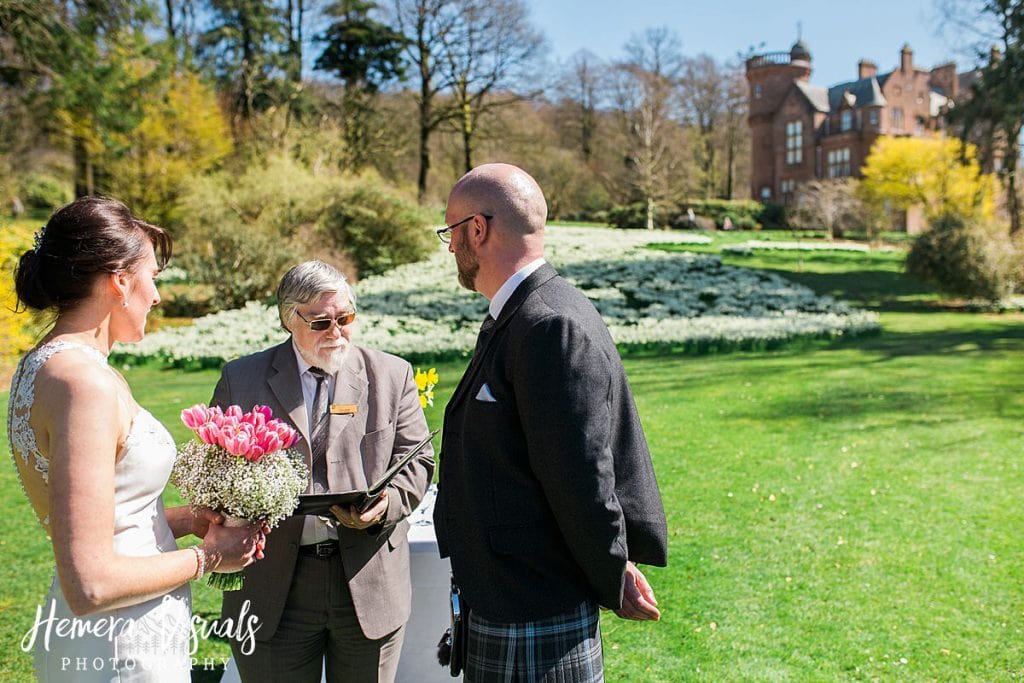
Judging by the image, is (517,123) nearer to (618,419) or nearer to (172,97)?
(172,97)

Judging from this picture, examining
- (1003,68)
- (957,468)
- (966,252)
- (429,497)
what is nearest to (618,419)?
(429,497)

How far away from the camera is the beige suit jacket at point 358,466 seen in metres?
2.79

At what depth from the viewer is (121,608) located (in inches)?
82.7

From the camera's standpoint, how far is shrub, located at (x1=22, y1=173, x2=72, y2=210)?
3744 cm

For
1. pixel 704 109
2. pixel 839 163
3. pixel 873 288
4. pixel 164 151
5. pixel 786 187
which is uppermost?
pixel 704 109

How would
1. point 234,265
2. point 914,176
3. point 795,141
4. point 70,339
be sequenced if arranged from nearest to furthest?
point 70,339
point 234,265
point 914,176
point 795,141

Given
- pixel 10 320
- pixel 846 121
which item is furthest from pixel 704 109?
pixel 10 320

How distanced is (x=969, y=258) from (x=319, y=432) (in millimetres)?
19452

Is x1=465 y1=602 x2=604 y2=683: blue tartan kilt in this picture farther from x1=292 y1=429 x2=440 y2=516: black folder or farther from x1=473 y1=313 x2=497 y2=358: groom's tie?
x1=473 y1=313 x2=497 y2=358: groom's tie

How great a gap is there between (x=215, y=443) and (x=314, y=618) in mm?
854

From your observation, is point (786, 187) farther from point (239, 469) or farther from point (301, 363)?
point (239, 469)

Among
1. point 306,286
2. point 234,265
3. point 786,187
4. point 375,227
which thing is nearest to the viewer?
point 306,286

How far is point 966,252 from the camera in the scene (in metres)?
18.6

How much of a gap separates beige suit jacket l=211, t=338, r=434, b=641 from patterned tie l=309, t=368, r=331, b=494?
3cm
